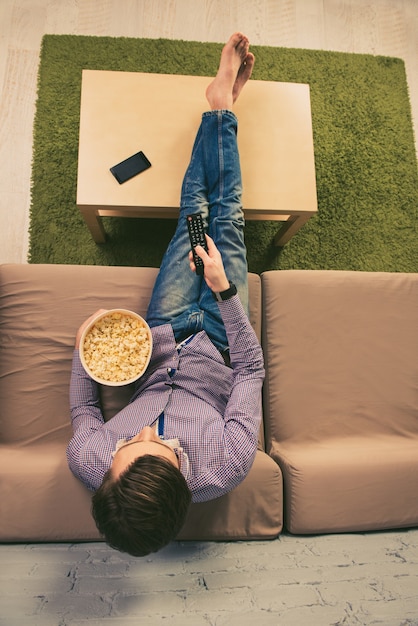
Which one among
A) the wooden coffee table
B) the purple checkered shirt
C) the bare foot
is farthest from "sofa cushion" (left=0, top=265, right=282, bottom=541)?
the bare foot

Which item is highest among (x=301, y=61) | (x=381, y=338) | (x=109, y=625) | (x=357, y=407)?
(x=301, y=61)

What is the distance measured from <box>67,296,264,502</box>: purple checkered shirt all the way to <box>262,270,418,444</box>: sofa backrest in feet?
0.72

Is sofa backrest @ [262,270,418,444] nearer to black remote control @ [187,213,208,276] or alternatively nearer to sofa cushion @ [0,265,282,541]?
sofa cushion @ [0,265,282,541]

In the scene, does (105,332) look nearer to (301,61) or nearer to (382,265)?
(382,265)

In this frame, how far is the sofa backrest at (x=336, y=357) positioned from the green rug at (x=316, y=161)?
64 cm

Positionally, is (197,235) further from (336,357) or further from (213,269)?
(336,357)

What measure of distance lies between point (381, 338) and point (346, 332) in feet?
0.48

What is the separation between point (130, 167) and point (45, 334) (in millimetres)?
740

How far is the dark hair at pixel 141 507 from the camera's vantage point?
1.05 meters

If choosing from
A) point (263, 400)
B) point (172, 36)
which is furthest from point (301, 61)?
point (263, 400)

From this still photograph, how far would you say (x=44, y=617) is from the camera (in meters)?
1.00

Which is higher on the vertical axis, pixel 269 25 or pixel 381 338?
pixel 269 25

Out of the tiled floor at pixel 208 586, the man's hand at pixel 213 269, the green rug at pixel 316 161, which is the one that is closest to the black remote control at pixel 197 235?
the man's hand at pixel 213 269

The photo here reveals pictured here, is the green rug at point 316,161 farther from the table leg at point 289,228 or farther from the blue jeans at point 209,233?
the blue jeans at point 209,233
